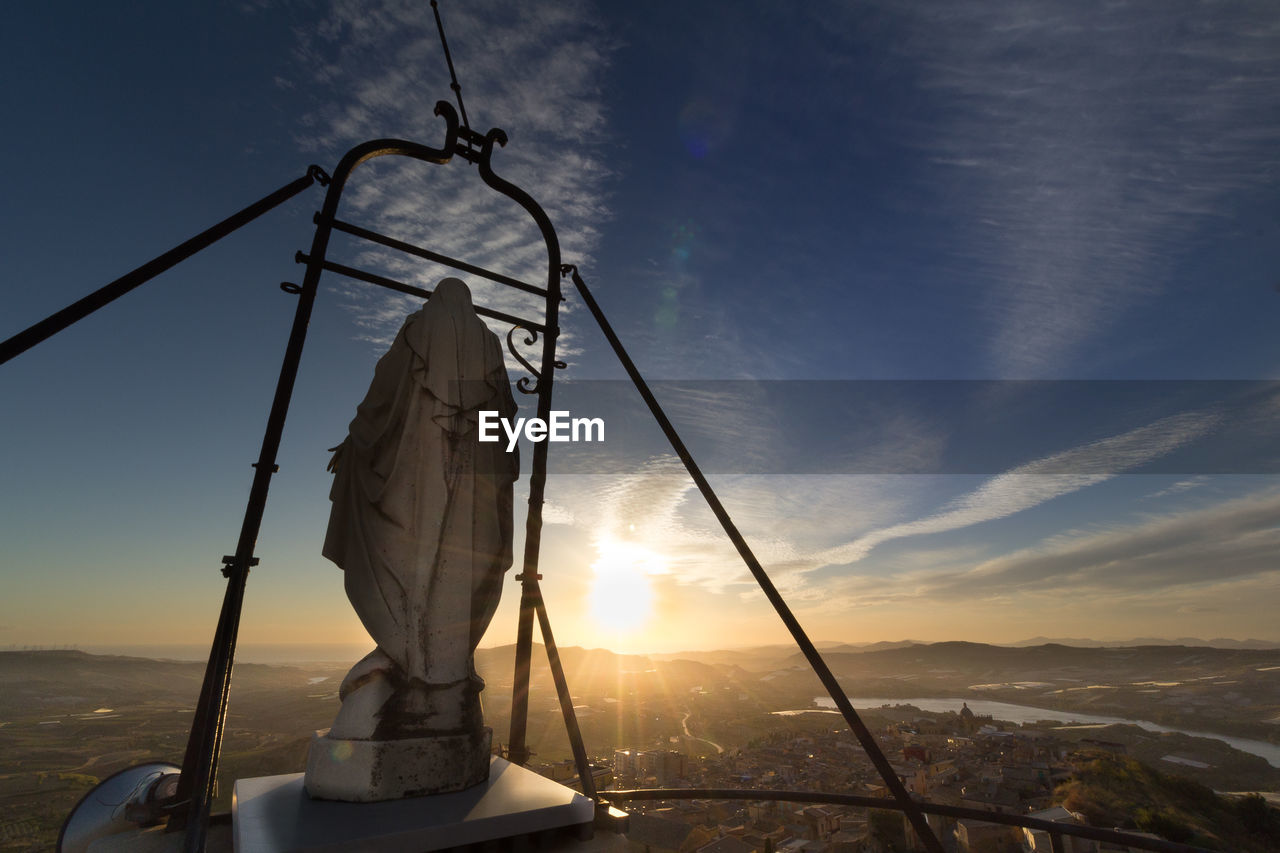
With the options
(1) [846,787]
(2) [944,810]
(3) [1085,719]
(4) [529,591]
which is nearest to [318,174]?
(4) [529,591]

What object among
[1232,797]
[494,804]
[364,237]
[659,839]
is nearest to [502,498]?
[494,804]

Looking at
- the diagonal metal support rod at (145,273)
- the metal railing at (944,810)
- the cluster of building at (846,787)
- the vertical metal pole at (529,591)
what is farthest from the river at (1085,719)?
the diagonal metal support rod at (145,273)

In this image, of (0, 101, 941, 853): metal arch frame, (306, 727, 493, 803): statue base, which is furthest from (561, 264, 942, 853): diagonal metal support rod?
(306, 727, 493, 803): statue base

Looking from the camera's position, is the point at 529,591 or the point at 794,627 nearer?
the point at 794,627

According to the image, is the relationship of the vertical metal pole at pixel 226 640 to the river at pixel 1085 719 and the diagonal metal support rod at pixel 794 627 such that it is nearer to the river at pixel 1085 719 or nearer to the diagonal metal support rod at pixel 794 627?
the diagonal metal support rod at pixel 794 627

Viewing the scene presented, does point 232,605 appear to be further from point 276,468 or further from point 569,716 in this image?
point 569,716

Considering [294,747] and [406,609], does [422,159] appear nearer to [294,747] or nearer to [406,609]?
[406,609]
